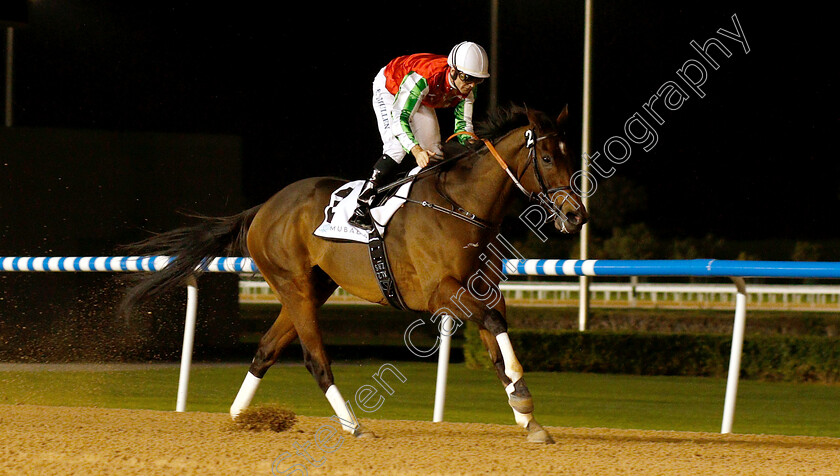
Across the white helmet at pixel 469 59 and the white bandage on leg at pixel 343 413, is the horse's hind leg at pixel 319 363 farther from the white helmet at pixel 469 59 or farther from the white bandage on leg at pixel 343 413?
the white helmet at pixel 469 59

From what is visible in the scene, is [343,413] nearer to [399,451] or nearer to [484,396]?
[399,451]

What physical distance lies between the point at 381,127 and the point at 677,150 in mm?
30957

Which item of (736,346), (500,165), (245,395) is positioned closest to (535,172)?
(500,165)

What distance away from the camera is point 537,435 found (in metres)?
4.23

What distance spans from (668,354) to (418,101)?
519 centimetres

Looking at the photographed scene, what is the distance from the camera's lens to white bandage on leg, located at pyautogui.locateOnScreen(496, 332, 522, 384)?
162 inches

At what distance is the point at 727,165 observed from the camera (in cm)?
3309

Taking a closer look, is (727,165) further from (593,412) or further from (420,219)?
(420,219)

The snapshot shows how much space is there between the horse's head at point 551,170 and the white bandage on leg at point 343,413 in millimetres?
1203

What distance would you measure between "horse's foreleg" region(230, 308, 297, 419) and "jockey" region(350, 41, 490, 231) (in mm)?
739

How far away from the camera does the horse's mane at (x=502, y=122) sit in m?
4.48

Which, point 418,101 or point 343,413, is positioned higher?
point 418,101

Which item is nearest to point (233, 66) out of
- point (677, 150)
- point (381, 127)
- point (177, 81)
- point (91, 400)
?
point (177, 81)

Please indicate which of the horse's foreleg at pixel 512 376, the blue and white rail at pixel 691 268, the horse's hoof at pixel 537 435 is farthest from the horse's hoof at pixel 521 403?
the blue and white rail at pixel 691 268
